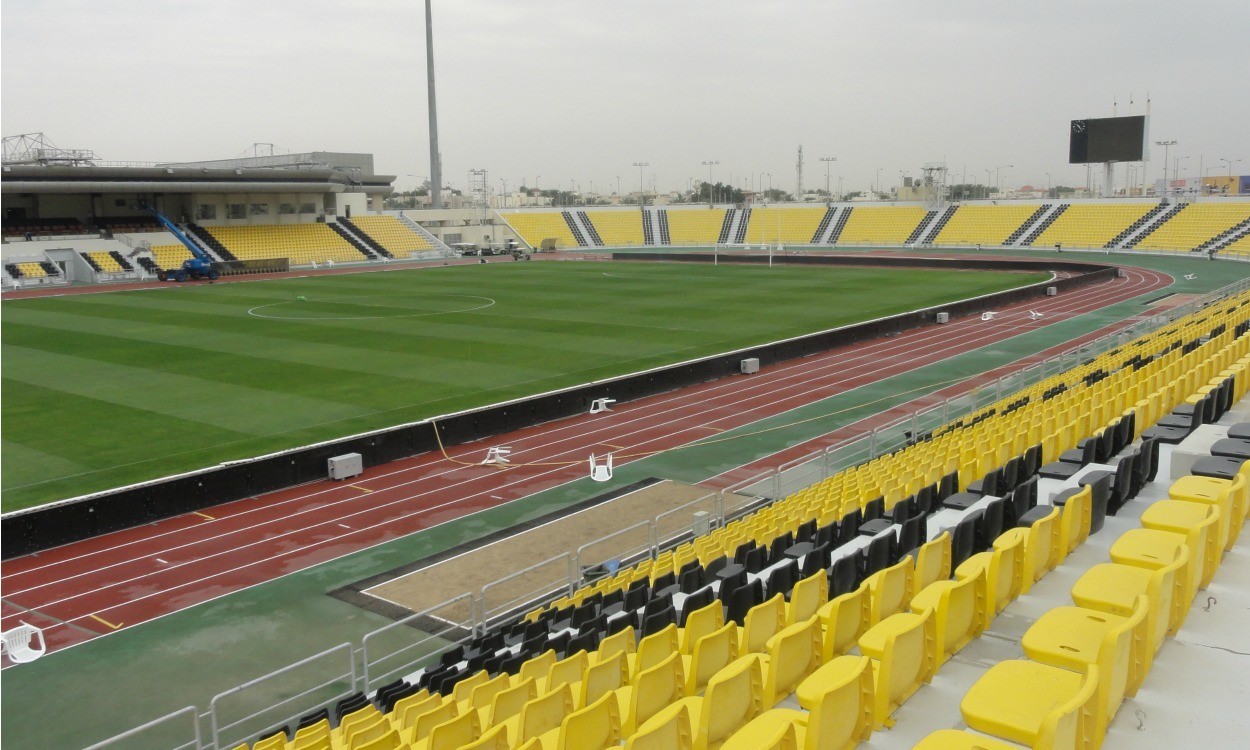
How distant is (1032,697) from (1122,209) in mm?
87253

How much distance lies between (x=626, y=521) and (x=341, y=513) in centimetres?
529

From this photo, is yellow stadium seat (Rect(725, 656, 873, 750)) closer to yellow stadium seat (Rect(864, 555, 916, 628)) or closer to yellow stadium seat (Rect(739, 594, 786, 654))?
yellow stadium seat (Rect(864, 555, 916, 628))

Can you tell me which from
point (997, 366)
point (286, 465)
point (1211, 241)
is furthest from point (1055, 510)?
point (1211, 241)

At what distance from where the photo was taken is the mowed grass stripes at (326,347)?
21.5 m

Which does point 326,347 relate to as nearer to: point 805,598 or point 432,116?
point 805,598

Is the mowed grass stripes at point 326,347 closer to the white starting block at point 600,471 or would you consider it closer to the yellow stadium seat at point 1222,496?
the white starting block at point 600,471

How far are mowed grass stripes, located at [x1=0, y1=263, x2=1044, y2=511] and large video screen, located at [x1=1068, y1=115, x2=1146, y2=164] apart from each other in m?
30.2

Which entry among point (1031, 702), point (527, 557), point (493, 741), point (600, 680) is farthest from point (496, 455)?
point (1031, 702)

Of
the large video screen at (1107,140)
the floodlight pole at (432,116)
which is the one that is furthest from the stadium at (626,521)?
the floodlight pole at (432,116)

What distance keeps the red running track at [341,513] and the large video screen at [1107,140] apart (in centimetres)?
6225

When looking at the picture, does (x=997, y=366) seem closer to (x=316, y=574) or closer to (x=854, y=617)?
(x=316, y=574)

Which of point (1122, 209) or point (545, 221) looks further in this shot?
point (545, 221)

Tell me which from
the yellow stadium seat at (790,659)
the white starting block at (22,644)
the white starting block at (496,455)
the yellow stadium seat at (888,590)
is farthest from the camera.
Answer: the white starting block at (496,455)

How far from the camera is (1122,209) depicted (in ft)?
264
